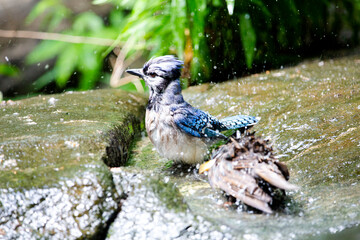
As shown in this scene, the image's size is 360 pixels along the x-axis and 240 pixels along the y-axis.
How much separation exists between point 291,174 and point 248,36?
2.95 metres

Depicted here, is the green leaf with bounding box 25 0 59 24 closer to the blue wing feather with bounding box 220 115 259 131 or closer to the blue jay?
the blue jay

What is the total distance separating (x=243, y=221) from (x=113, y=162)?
1.24 m

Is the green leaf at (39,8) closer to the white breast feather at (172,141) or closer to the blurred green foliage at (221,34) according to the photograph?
the blurred green foliage at (221,34)

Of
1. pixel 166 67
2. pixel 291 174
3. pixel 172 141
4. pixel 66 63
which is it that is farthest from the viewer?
pixel 66 63

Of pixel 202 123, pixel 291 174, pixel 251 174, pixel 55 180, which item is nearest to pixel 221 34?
pixel 202 123

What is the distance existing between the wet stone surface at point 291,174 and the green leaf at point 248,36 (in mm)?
673

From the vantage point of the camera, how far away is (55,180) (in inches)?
95.7

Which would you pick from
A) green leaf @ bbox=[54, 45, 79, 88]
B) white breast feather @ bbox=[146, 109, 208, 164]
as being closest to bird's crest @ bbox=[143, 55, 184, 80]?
white breast feather @ bbox=[146, 109, 208, 164]

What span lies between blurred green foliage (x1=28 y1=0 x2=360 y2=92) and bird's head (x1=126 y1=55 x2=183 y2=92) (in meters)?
1.68

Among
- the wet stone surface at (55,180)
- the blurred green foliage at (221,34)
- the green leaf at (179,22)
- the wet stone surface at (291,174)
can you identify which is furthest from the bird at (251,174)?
the green leaf at (179,22)

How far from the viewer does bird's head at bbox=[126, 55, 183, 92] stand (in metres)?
3.49

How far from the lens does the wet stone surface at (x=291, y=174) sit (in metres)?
2.28

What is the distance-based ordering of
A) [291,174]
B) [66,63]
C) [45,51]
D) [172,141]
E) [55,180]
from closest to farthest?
[55,180], [291,174], [172,141], [66,63], [45,51]

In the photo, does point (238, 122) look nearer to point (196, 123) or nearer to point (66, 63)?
point (196, 123)
